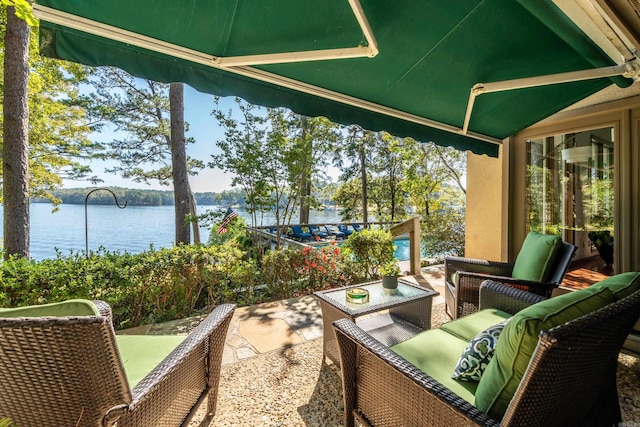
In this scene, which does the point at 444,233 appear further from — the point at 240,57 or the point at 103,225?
the point at 103,225

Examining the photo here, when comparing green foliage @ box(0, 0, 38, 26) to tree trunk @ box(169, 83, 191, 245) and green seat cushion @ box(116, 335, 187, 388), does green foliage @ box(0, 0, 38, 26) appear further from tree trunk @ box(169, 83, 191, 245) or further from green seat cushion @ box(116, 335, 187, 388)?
tree trunk @ box(169, 83, 191, 245)

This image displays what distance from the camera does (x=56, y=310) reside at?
3.61 feet

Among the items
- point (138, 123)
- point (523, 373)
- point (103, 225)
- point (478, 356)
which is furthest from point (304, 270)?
point (103, 225)

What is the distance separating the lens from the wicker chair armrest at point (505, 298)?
2305 mm

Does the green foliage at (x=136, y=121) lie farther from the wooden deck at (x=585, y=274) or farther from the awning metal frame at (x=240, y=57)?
the wooden deck at (x=585, y=274)

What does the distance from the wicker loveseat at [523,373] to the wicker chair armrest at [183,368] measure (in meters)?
0.84

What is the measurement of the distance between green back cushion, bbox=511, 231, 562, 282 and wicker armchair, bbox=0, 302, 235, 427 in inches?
138

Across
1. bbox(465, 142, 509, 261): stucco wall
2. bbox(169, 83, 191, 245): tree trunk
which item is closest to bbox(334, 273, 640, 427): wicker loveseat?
bbox(465, 142, 509, 261): stucco wall

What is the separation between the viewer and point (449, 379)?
4.99 ft

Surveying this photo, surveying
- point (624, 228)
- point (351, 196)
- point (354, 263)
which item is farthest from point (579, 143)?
point (351, 196)

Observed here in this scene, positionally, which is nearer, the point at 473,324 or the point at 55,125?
the point at 473,324

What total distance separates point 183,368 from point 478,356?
1.60 m

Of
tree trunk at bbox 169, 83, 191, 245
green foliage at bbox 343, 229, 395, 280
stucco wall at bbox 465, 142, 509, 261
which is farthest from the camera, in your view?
tree trunk at bbox 169, 83, 191, 245

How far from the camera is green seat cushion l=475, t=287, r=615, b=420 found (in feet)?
3.36
